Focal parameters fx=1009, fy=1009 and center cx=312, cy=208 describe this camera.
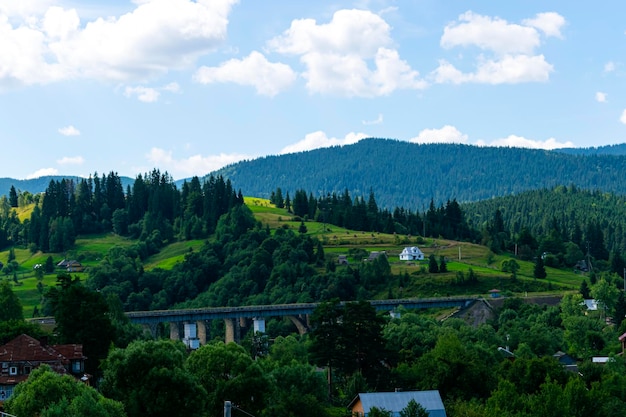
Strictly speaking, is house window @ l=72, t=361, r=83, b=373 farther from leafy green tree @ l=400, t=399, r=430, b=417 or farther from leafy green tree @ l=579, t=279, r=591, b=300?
leafy green tree @ l=579, t=279, r=591, b=300

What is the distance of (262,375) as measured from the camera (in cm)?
8094

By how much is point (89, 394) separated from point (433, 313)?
116 meters

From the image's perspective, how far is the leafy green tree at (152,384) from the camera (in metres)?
72.2

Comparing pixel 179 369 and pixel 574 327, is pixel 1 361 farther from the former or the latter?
pixel 574 327

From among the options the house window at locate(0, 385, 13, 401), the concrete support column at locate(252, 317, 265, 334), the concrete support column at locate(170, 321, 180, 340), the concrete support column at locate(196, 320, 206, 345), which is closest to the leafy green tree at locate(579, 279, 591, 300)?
the concrete support column at locate(252, 317, 265, 334)

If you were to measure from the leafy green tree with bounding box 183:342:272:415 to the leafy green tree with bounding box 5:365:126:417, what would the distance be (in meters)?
11.5

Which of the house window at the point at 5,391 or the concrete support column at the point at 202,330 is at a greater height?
the house window at the point at 5,391

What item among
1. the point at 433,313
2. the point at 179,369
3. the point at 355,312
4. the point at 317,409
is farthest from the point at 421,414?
the point at 433,313

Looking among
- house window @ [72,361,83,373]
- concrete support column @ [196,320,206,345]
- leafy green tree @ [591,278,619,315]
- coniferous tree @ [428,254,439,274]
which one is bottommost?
concrete support column @ [196,320,206,345]

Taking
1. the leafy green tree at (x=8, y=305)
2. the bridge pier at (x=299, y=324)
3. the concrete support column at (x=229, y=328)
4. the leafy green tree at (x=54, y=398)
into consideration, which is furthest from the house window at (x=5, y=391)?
the bridge pier at (x=299, y=324)

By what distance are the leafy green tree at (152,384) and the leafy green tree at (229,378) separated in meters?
2.60

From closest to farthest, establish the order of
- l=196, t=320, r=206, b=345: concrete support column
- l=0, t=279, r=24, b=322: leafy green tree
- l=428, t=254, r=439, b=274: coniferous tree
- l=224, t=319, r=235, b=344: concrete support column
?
l=0, t=279, r=24, b=322: leafy green tree → l=224, t=319, r=235, b=344: concrete support column → l=196, t=320, r=206, b=345: concrete support column → l=428, t=254, r=439, b=274: coniferous tree

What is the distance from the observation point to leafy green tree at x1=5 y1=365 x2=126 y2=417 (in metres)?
63.9

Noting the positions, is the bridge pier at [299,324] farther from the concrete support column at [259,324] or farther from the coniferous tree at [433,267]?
the coniferous tree at [433,267]
